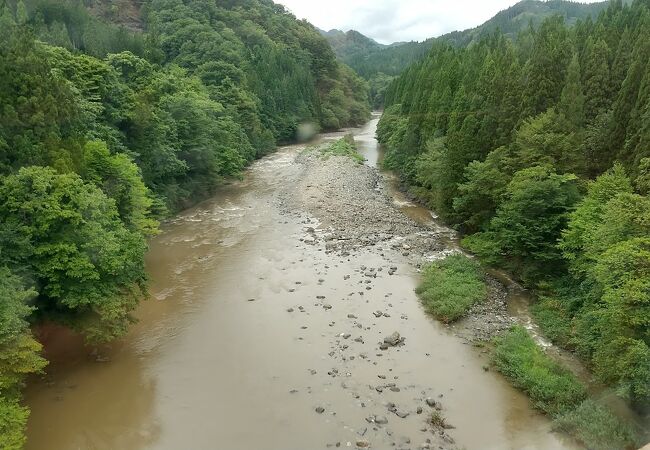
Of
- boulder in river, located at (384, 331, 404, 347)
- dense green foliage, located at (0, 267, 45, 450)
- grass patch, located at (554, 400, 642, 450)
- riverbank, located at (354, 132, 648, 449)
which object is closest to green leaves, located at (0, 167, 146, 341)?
dense green foliage, located at (0, 267, 45, 450)

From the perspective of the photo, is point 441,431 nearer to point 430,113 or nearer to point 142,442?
point 142,442

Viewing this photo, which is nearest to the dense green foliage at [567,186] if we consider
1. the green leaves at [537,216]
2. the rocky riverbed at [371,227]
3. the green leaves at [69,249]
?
the green leaves at [537,216]

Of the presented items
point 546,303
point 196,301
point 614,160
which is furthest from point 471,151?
point 196,301

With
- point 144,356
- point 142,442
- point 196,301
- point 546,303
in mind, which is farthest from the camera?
point 196,301

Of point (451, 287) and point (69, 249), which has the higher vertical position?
point (69, 249)

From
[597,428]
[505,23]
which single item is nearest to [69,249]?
[597,428]

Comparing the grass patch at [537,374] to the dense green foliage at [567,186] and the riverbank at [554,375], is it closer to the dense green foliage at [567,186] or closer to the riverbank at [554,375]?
the riverbank at [554,375]

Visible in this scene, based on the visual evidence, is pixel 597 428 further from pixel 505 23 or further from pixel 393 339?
pixel 505 23
